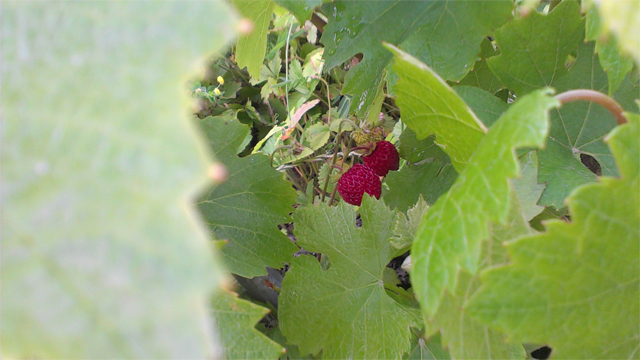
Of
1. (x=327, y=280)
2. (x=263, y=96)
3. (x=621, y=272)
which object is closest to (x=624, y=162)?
(x=621, y=272)

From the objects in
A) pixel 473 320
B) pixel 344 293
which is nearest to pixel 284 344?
pixel 344 293

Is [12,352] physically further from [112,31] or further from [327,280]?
[327,280]

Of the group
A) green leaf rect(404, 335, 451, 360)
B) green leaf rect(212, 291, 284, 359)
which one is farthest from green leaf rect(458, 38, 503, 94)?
green leaf rect(212, 291, 284, 359)

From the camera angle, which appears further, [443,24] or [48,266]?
[443,24]

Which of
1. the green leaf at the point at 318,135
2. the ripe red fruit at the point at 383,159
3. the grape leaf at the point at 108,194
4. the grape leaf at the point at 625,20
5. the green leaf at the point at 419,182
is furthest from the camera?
the green leaf at the point at 318,135

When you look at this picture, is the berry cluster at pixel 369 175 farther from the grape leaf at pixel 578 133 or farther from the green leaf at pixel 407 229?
the grape leaf at pixel 578 133

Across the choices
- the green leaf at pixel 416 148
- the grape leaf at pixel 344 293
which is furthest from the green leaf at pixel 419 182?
the grape leaf at pixel 344 293

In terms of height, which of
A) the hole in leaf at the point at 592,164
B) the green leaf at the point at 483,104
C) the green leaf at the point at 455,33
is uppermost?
the green leaf at the point at 455,33
